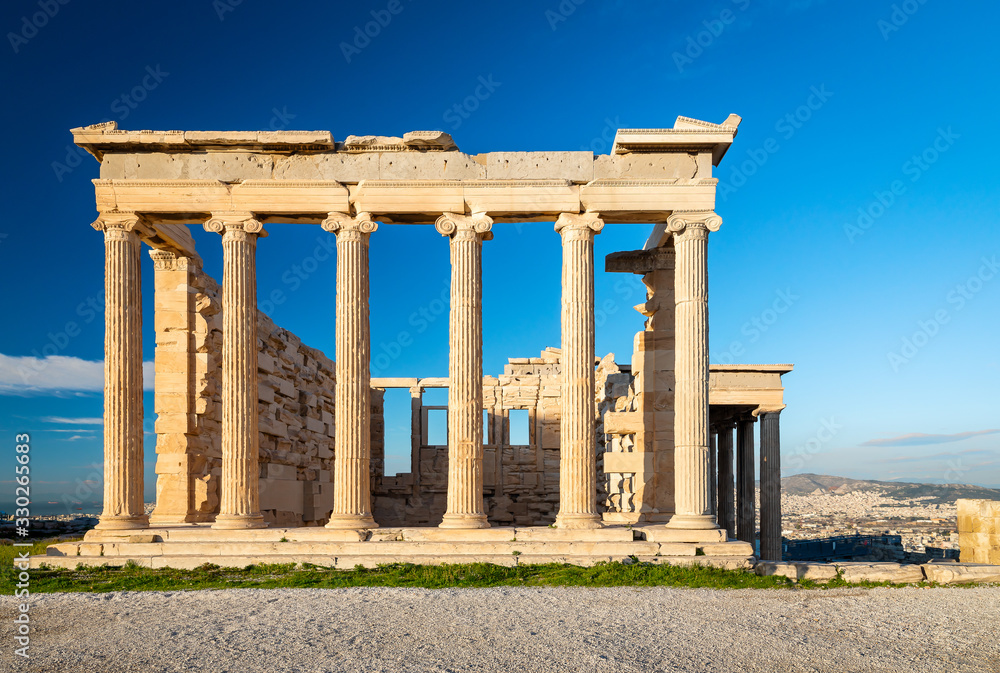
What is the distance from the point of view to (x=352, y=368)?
17.8 meters

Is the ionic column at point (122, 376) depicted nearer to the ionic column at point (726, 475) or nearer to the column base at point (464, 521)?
the column base at point (464, 521)

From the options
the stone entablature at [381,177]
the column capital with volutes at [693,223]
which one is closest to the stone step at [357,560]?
the column capital with volutes at [693,223]

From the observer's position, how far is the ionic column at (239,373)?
1741 cm

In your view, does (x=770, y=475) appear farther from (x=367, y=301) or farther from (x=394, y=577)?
(x=394, y=577)

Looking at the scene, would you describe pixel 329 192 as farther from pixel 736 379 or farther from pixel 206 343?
pixel 736 379

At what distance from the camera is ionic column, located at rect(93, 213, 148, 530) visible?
17312 mm

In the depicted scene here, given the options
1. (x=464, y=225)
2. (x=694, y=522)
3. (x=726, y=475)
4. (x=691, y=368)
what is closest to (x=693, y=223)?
(x=691, y=368)

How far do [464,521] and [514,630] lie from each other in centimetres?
663

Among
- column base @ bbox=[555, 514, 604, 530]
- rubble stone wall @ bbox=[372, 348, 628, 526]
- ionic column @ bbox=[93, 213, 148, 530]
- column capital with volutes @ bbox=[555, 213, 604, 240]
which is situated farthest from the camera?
rubble stone wall @ bbox=[372, 348, 628, 526]

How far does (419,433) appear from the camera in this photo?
36.0 metres

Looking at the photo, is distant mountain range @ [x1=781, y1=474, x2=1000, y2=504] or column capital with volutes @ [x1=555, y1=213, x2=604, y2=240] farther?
distant mountain range @ [x1=781, y1=474, x2=1000, y2=504]

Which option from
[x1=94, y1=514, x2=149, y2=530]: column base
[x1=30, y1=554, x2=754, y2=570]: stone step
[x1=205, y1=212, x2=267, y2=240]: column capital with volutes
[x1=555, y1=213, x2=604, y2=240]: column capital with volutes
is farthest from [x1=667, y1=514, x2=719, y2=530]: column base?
[x1=94, y1=514, x2=149, y2=530]: column base

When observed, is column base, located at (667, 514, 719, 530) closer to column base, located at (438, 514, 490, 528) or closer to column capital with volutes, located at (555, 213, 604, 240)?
column base, located at (438, 514, 490, 528)

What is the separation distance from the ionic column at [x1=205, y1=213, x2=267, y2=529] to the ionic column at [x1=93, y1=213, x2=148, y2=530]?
188 cm
